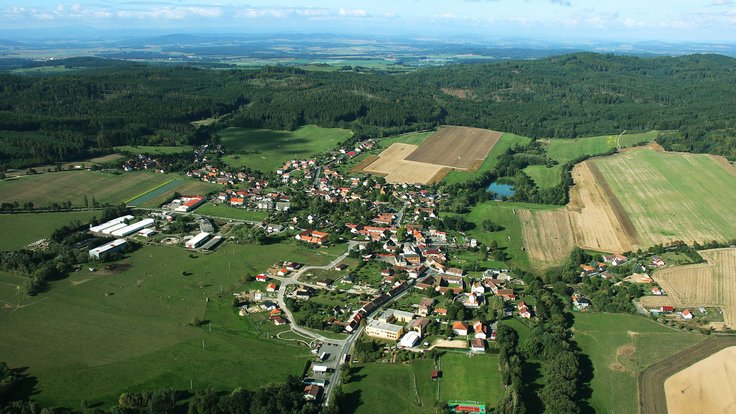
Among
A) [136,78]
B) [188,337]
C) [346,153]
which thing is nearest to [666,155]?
[346,153]

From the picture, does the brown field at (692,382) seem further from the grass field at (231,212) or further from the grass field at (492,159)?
the grass field at (492,159)

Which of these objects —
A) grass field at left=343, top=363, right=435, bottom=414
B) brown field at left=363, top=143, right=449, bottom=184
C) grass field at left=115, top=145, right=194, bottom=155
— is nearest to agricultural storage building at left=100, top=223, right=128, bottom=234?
grass field at left=115, top=145, right=194, bottom=155

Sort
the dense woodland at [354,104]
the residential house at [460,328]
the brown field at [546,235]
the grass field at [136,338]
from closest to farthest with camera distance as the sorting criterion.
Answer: the grass field at [136,338] < the residential house at [460,328] < the brown field at [546,235] < the dense woodland at [354,104]

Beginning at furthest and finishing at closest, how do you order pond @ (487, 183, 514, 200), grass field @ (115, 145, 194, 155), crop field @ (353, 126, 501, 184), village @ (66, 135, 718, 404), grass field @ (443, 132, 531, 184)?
grass field @ (115, 145, 194, 155) < crop field @ (353, 126, 501, 184) < grass field @ (443, 132, 531, 184) < pond @ (487, 183, 514, 200) < village @ (66, 135, 718, 404)

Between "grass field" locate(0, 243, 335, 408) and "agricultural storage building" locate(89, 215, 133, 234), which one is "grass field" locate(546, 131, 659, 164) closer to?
"grass field" locate(0, 243, 335, 408)

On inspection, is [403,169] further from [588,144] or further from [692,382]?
[692,382]

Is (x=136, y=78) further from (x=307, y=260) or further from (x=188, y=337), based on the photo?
(x=188, y=337)

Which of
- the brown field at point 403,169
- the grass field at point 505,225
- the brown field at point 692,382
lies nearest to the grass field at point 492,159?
the brown field at point 403,169
